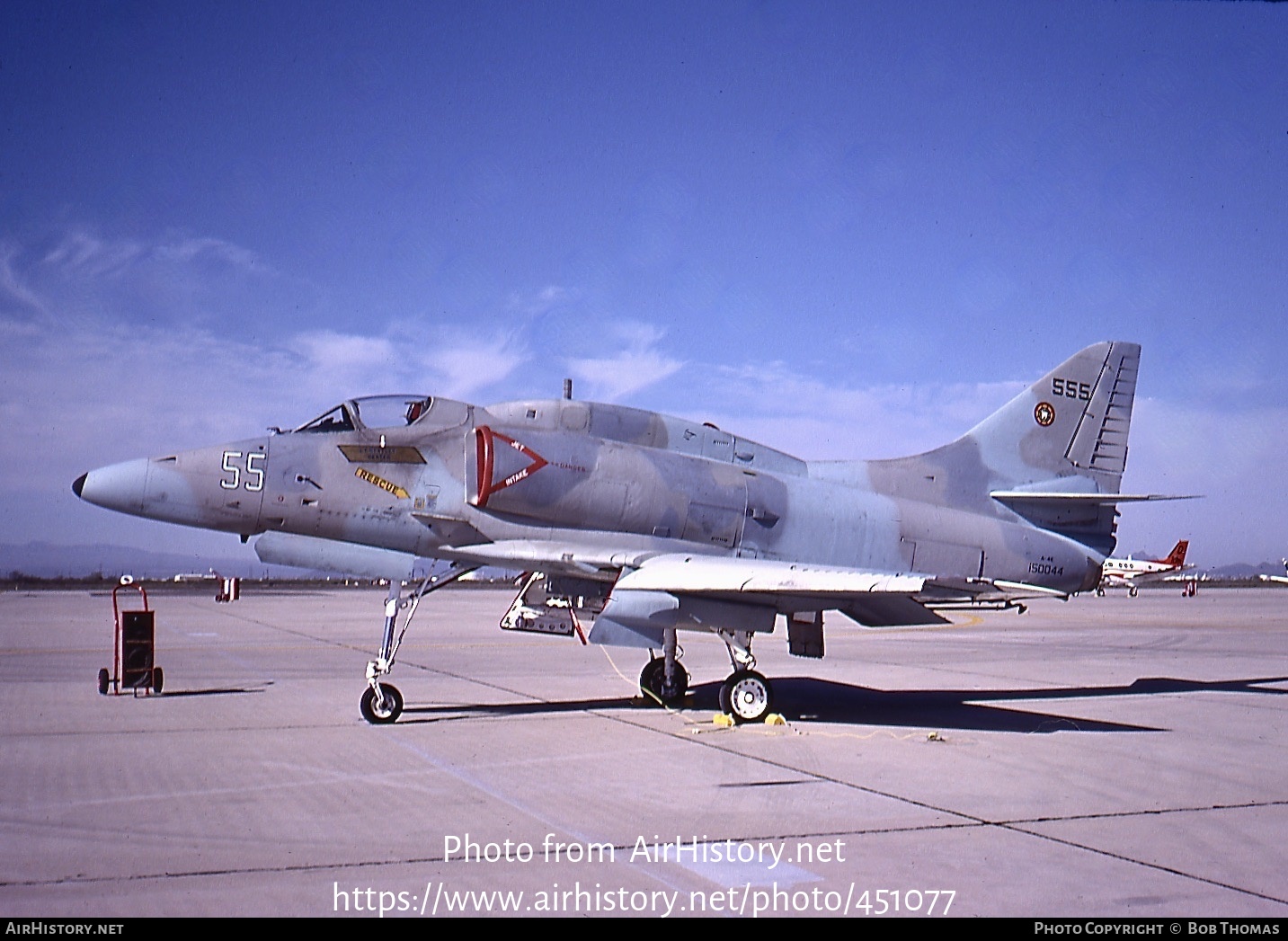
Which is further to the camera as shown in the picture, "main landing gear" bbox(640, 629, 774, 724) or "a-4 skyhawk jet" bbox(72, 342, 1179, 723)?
"main landing gear" bbox(640, 629, 774, 724)

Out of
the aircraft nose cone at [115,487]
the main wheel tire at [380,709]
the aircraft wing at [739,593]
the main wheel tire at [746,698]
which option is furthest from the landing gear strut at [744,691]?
the aircraft nose cone at [115,487]

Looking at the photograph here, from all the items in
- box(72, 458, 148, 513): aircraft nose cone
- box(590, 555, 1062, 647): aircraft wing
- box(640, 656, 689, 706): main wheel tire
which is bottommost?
box(640, 656, 689, 706): main wheel tire

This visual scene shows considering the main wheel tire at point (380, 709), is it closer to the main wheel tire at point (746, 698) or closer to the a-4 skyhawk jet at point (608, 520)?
the a-4 skyhawk jet at point (608, 520)

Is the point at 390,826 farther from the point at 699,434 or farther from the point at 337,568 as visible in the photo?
the point at 699,434

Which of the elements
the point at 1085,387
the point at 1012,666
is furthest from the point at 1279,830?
the point at 1012,666

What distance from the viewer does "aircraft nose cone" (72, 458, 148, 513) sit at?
10695mm

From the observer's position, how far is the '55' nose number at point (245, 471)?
36.1 feet

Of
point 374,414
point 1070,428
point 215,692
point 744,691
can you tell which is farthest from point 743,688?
point 215,692

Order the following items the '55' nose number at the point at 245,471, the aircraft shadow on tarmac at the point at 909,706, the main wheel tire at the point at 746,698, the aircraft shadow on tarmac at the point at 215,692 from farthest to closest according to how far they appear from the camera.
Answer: the aircraft shadow on tarmac at the point at 215,692 < the aircraft shadow on tarmac at the point at 909,706 < the main wheel tire at the point at 746,698 < the '55' nose number at the point at 245,471

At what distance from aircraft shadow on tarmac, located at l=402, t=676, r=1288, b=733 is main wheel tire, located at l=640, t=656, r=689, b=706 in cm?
17

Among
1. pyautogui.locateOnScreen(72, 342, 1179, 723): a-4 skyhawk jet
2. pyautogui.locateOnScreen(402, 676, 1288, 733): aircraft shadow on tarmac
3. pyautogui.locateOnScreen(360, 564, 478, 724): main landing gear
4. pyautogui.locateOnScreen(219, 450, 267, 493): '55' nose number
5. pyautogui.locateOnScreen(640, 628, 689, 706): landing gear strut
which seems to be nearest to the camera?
pyautogui.locateOnScreen(219, 450, 267, 493): '55' nose number

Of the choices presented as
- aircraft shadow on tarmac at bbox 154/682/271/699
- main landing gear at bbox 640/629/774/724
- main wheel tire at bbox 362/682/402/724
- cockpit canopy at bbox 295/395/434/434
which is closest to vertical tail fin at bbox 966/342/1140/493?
main landing gear at bbox 640/629/774/724

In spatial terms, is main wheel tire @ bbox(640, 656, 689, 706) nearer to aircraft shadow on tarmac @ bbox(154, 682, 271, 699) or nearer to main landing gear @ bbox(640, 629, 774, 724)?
main landing gear @ bbox(640, 629, 774, 724)

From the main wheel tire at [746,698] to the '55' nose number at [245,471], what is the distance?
5.45 meters
